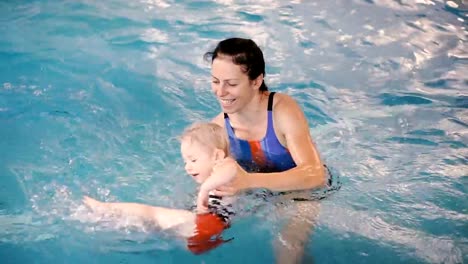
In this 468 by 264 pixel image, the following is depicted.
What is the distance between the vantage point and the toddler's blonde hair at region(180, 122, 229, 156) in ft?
11.3

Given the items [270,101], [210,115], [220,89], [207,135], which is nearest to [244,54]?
[220,89]

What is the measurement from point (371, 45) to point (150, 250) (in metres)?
4.35

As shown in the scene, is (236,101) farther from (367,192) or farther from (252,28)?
(252,28)

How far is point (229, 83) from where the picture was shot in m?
3.46

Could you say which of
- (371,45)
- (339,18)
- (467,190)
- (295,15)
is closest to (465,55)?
(371,45)

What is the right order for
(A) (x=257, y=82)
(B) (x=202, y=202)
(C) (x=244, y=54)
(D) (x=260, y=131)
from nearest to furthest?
(B) (x=202, y=202) < (C) (x=244, y=54) < (A) (x=257, y=82) < (D) (x=260, y=131)

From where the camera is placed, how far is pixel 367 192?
434cm

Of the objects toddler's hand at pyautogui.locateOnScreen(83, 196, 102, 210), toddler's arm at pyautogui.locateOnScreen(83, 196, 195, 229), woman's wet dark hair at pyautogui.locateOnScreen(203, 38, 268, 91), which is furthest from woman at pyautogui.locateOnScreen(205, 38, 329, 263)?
toddler's hand at pyautogui.locateOnScreen(83, 196, 102, 210)

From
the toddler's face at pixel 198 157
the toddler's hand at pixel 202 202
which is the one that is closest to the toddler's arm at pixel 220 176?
the toddler's hand at pixel 202 202

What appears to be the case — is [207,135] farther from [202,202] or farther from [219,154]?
[202,202]

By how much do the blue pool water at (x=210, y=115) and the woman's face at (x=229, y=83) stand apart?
757 millimetres

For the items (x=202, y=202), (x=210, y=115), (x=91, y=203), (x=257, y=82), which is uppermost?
(x=257, y=82)

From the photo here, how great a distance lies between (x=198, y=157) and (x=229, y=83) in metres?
0.46

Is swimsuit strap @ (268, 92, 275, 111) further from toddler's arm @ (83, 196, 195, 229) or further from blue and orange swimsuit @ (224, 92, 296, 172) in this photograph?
toddler's arm @ (83, 196, 195, 229)
